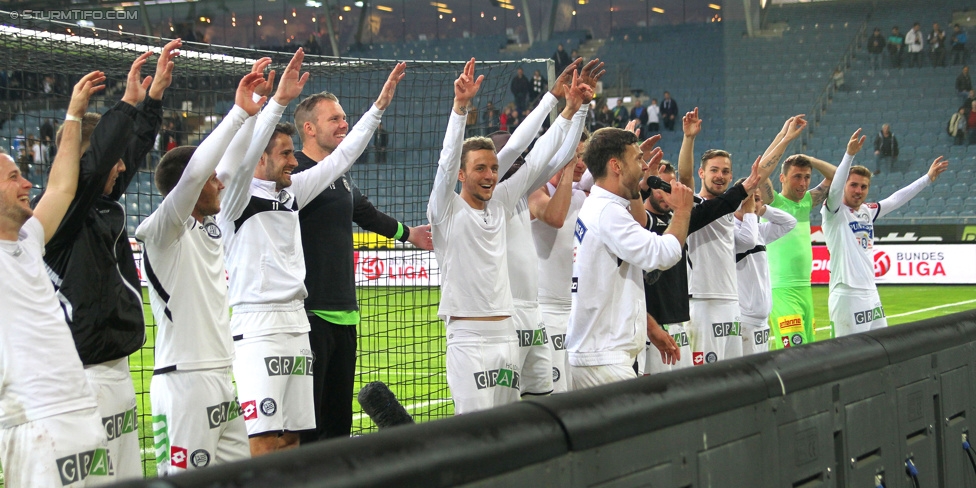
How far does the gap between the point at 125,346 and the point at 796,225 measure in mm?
6733

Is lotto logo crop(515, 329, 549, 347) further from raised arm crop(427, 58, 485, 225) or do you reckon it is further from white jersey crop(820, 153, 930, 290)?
white jersey crop(820, 153, 930, 290)

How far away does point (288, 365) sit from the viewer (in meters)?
5.04

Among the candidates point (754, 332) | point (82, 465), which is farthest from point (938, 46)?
point (82, 465)

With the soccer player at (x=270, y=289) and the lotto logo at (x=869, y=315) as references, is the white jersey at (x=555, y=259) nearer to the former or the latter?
the soccer player at (x=270, y=289)

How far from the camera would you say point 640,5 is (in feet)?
104

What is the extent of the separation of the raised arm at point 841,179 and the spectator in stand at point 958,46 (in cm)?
1956

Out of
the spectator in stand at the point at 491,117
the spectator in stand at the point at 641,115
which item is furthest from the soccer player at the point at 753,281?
the spectator in stand at the point at 641,115

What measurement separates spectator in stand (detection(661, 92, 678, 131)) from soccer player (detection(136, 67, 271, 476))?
23.3 meters

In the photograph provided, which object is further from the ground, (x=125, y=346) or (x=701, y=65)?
(x=701, y=65)

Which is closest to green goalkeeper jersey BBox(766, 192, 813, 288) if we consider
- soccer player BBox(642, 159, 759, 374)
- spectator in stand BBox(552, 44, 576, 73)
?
soccer player BBox(642, 159, 759, 374)

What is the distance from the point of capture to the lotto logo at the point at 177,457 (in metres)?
4.36

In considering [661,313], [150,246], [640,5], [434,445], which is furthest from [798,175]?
[640,5]

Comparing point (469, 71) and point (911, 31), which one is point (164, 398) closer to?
point (469, 71)

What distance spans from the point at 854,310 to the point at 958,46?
2001 centimetres
